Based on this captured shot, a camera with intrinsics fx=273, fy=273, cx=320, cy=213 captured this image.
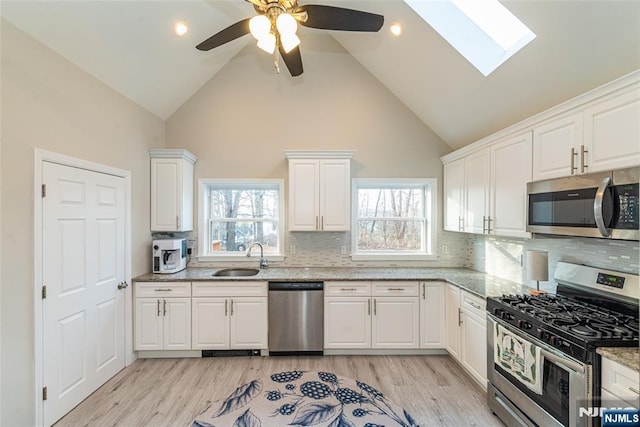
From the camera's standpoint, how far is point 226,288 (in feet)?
10.3

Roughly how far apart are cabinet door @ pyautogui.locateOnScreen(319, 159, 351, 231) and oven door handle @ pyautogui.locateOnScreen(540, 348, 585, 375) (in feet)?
7.18

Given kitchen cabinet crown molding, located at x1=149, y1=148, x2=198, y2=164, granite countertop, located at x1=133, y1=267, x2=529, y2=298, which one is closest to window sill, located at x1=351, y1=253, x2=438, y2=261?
granite countertop, located at x1=133, y1=267, x2=529, y2=298

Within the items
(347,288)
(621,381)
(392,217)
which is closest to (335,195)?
(392,217)

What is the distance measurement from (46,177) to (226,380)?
2366 millimetres

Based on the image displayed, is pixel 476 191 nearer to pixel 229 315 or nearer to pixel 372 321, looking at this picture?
pixel 372 321

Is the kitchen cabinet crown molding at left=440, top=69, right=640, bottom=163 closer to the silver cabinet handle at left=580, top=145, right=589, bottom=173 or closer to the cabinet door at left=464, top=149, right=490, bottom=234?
the cabinet door at left=464, top=149, right=490, bottom=234

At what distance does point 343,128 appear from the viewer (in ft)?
12.5

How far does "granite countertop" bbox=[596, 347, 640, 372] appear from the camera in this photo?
51.1 inches

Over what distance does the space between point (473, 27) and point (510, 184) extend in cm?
146

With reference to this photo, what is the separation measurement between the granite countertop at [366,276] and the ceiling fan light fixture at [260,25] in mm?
2355

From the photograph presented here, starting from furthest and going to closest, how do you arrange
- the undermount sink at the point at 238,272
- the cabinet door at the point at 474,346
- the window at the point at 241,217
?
the window at the point at 241,217 → the undermount sink at the point at 238,272 → the cabinet door at the point at 474,346

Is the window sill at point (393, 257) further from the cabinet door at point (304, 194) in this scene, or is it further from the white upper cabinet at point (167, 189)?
the white upper cabinet at point (167, 189)

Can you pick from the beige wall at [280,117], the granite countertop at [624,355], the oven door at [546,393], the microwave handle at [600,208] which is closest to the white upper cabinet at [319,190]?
the beige wall at [280,117]

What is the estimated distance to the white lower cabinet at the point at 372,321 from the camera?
3.17m
